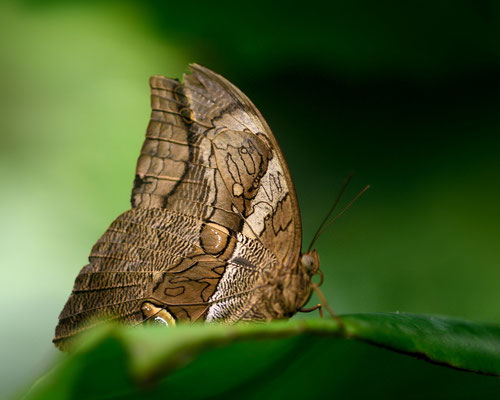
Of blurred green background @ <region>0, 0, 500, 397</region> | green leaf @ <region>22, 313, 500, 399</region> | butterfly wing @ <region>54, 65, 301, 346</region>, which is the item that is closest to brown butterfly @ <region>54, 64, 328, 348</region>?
butterfly wing @ <region>54, 65, 301, 346</region>

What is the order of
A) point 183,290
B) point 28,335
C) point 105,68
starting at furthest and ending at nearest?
point 105,68, point 28,335, point 183,290

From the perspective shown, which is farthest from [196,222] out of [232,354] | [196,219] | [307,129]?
[307,129]

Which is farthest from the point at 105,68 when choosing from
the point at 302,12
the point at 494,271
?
the point at 494,271

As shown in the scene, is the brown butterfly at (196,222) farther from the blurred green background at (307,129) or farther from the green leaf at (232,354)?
the blurred green background at (307,129)

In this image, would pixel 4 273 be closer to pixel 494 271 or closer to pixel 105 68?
pixel 105 68

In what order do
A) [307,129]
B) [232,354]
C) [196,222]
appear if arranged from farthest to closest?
[307,129], [196,222], [232,354]

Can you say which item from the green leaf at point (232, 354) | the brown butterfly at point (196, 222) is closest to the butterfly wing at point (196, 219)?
the brown butterfly at point (196, 222)

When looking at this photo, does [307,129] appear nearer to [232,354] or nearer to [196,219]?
[196,219]
